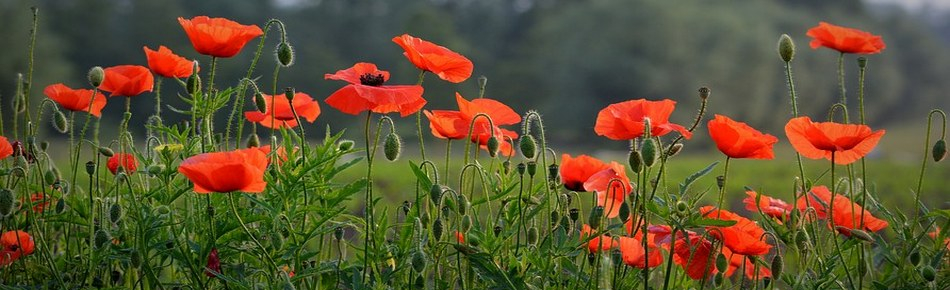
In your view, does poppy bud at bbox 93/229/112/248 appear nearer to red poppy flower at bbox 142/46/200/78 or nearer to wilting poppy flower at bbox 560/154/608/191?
red poppy flower at bbox 142/46/200/78

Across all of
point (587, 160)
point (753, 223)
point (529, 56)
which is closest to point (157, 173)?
point (587, 160)

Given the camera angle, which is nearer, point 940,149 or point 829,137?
point 829,137

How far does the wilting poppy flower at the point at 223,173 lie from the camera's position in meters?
1.41

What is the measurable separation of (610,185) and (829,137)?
1.16 feet

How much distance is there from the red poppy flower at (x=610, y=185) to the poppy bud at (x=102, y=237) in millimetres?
749

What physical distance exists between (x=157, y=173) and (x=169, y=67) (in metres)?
0.35

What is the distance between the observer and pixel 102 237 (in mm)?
1685

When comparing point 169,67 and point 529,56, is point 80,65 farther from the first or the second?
point 169,67

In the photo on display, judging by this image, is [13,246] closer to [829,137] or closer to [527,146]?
[527,146]

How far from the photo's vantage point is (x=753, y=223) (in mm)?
1725

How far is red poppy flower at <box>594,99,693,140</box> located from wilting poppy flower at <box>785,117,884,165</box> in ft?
0.62

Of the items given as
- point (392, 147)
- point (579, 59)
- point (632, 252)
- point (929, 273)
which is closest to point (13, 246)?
point (392, 147)

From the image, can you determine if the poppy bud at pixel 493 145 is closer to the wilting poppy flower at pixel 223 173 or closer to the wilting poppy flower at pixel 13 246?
the wilting poppy flower at pixel 223 173

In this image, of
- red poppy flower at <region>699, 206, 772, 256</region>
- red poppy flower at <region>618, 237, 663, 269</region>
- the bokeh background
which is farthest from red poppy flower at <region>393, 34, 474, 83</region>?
the bokeh background
